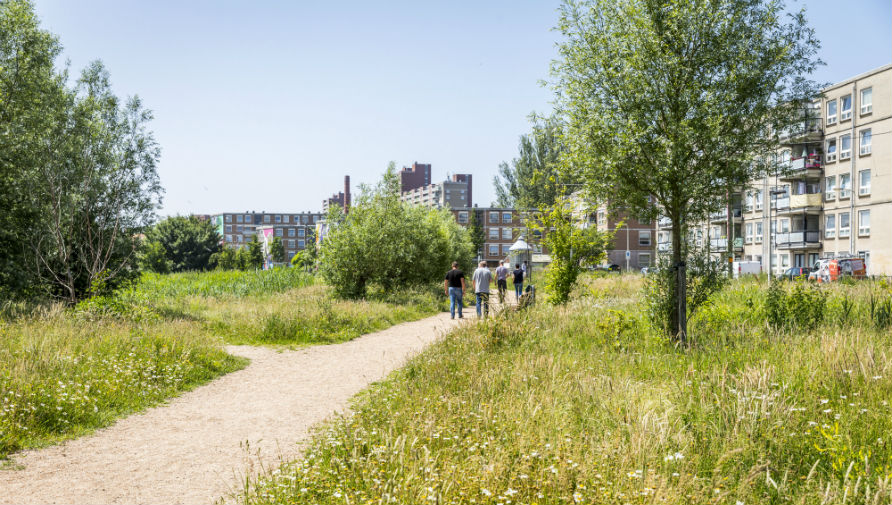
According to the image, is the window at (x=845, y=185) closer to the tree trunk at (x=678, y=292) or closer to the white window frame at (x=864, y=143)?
the white window frame at (x=864, y=143)

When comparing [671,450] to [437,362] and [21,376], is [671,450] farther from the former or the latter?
[21,376]

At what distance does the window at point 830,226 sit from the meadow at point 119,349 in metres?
42.6

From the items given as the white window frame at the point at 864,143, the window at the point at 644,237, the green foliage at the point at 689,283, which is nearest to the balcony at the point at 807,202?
the white window frame at the point at 864,143

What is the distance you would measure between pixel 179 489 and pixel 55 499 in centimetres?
88

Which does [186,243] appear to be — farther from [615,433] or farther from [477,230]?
[615,433]

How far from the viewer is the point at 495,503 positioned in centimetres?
359

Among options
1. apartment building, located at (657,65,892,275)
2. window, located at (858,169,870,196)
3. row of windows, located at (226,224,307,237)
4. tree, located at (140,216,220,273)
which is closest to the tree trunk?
apartment building, located at (657,65,892,275)

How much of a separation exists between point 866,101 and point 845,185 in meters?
6.30

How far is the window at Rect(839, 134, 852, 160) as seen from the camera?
141 feet

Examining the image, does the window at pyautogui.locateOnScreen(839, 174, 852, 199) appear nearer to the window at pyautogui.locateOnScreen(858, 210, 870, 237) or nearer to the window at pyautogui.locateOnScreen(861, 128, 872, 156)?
the window at pyautogui.locateOnScreen(858, 210, 870, 237)

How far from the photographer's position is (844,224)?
4391 cm

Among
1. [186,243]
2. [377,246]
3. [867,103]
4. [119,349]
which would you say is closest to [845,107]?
[867,103]

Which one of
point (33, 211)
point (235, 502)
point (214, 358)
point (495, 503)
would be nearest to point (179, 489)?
point (235, 502)

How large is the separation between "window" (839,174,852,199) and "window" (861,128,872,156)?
2.22m
